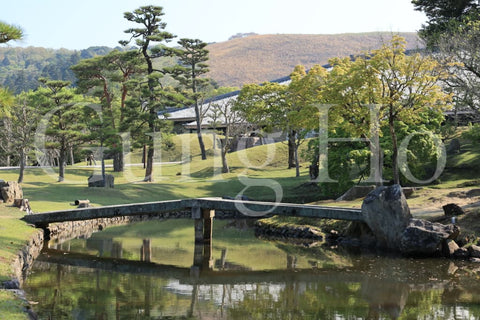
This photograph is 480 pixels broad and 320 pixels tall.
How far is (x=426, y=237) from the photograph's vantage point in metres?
23.0

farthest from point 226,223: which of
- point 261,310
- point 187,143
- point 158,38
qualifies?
point 187,143

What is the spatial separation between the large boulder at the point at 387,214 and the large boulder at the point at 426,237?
0.37m

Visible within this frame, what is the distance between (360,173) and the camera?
123 feet

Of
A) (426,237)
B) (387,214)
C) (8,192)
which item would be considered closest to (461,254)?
(426,237)

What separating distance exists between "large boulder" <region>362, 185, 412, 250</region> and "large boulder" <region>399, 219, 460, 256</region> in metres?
0.37

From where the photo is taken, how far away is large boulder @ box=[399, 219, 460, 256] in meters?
22.9

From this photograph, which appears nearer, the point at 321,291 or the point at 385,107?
the point at 321,291

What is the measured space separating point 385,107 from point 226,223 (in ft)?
39.8

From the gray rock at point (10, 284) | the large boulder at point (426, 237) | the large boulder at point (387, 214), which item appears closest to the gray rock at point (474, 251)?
the large boulder at point (426, 237)

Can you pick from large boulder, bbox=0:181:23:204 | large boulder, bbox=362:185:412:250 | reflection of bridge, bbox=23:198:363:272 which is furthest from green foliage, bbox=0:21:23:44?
large boulder, bbox=362:185:412:250

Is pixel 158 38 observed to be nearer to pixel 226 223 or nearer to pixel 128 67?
pixel 128 67

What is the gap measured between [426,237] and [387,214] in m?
1.79

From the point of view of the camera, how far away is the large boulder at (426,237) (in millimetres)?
22906

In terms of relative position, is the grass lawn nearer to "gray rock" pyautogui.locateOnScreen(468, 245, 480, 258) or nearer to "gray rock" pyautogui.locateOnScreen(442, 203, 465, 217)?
"gray rock" pyautogui.locateOnScreen(442, 203, 465, 217)
